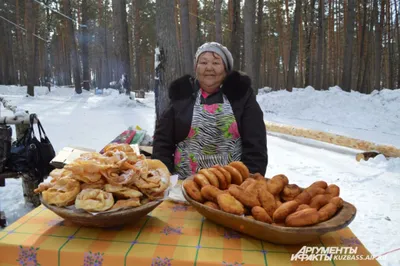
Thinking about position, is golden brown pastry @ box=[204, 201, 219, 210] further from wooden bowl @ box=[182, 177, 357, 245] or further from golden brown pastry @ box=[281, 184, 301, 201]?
golden brown pastry @ box=[281, 184, 301, 201]

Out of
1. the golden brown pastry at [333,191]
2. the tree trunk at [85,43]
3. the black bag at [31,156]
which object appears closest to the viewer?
the golden brown pastry at [333,191]

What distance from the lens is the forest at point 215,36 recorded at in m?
10.9

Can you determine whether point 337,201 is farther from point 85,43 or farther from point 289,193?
point 85,43

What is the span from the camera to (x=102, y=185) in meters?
1.29

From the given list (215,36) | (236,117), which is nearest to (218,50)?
(236,117)

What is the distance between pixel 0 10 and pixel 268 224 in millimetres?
30718

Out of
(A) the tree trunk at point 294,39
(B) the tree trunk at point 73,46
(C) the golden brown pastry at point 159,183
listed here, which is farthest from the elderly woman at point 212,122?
(B) the tree trunk at point 73,46

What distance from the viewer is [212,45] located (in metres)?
2.45

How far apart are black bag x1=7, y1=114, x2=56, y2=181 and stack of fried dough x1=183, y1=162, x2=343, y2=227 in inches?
99.5

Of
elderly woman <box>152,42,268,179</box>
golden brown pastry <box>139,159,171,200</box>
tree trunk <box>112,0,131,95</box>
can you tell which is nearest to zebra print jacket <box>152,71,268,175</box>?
elderly woman <box>152,42,268,179</box>

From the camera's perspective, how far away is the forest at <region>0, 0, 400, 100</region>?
10945 millimetres

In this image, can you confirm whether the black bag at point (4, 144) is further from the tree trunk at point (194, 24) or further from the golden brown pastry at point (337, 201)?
the tree trunk at point (194, 24)

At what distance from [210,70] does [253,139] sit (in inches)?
25.8

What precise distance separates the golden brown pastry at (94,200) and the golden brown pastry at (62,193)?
0.05 meters
